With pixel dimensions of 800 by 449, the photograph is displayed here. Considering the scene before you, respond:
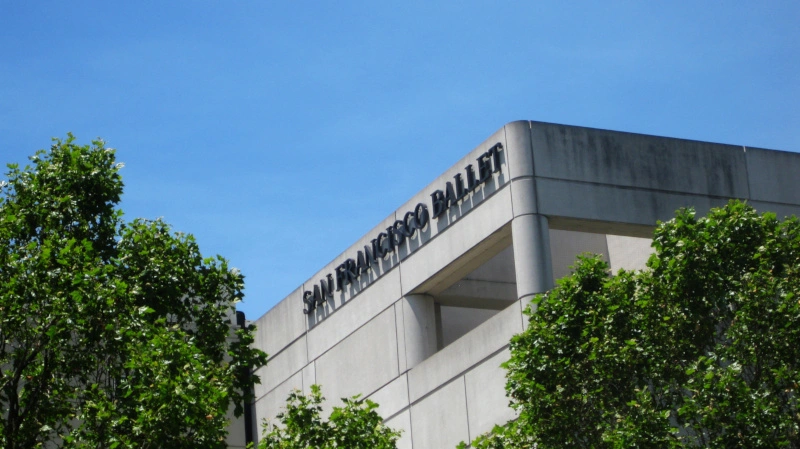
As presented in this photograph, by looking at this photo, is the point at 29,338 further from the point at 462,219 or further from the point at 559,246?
the point at 559,246

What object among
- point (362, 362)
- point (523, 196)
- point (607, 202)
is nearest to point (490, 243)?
point (523, 196)

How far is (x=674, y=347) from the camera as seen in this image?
20.6 m

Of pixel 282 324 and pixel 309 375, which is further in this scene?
pixel 282 324

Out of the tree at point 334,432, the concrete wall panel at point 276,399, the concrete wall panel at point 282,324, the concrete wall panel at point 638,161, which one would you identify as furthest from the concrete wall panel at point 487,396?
the concrete wall panel at point 282,324

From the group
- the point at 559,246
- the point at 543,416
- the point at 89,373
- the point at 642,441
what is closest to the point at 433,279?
the point at 559,246

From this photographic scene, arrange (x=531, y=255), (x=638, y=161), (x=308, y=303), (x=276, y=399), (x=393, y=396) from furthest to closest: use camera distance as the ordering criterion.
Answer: (x=276, y=399)
(x=308, y=303)
(x=393, y=396)
(x=638, y=161)
(x=531, y=255)

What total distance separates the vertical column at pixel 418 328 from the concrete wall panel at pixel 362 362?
0.65 metres

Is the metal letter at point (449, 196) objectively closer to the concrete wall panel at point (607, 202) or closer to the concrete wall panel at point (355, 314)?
the concrete wall panel at point (355, 314)

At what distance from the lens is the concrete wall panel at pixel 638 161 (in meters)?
29.7

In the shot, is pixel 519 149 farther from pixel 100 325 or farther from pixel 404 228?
pixel 100 325

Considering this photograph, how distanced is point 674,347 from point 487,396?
30.4 feet

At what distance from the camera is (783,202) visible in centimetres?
3125

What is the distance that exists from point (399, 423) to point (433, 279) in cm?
377

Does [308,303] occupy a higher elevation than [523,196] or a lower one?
higher
